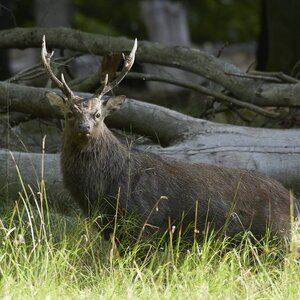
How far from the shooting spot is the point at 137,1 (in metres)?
27.3

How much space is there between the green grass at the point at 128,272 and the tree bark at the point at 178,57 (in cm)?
265

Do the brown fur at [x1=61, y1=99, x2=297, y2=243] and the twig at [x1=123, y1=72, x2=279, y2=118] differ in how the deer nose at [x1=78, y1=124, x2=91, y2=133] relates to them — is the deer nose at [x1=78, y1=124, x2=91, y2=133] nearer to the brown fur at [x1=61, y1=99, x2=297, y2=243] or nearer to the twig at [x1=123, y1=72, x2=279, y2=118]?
the brown fur at [x1=61, y1=99, x2=297, y2=243]

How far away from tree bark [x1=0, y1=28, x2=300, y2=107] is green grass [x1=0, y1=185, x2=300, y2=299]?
265cm

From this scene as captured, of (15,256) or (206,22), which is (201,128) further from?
(206,22)

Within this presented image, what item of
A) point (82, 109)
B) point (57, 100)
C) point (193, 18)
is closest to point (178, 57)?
point (57, 100)

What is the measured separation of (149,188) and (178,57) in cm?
281

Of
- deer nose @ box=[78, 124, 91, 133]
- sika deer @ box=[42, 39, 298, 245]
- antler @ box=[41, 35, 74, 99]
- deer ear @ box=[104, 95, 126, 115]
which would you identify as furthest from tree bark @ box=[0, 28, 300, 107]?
deer nose @ box=[78, 124, 91, 133]

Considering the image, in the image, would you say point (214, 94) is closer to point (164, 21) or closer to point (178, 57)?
point (178, 57)

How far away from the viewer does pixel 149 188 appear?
726 centimetres

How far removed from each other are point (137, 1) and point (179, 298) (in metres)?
22.2

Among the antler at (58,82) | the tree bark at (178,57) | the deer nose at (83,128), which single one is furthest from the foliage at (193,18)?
the deer nose at (83,128)

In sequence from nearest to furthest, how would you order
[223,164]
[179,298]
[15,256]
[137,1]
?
[179,298]
[15,256]
[223,164]
[137,1]

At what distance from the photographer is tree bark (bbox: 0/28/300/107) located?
930cm

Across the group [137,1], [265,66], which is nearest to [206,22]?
[137,1]
